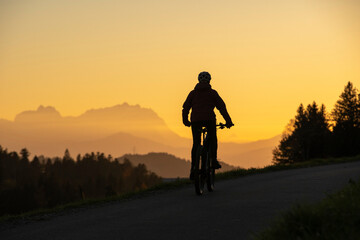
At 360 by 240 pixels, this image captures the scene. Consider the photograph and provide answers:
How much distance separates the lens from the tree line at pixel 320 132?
6438 cm

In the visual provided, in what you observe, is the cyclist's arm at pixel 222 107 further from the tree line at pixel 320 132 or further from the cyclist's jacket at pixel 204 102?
the tree line at pixel 320 132

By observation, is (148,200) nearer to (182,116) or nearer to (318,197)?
(182,116)

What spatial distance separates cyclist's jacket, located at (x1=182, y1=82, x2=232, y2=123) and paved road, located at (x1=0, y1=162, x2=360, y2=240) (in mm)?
1654

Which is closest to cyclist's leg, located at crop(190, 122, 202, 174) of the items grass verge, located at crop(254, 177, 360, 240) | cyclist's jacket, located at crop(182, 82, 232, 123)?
cyclist's jacket, located at crop(182, 82, 232, 123)

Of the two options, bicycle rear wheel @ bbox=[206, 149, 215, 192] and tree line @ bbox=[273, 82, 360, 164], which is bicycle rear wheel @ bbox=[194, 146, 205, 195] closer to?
bicycle rear wheel @ bbox=[206, 149, 215, 192]

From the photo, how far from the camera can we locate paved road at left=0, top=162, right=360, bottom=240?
21.4 feet

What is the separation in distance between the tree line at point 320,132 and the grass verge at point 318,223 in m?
59.2

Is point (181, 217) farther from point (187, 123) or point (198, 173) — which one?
point (187, 123)

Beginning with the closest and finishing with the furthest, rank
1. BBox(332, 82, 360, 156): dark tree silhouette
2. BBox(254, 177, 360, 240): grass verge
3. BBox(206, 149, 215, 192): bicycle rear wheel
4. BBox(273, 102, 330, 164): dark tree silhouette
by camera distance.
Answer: BBox(254, 177, 360, 240): grass verge < BBox(206, 149, 215, 192): bicycle rear wheel < BBox(332, 82, 360, 156): dark tree silhouette < BBox(273, 102, 330, 164): dark tree silhouette

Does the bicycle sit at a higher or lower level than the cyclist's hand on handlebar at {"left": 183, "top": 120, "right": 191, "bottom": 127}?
lower

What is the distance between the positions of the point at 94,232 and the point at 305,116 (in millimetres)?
75335

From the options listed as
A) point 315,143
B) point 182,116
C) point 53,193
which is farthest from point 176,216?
point 53,193

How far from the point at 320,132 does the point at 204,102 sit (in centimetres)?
6489

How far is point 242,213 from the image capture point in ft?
24.6
